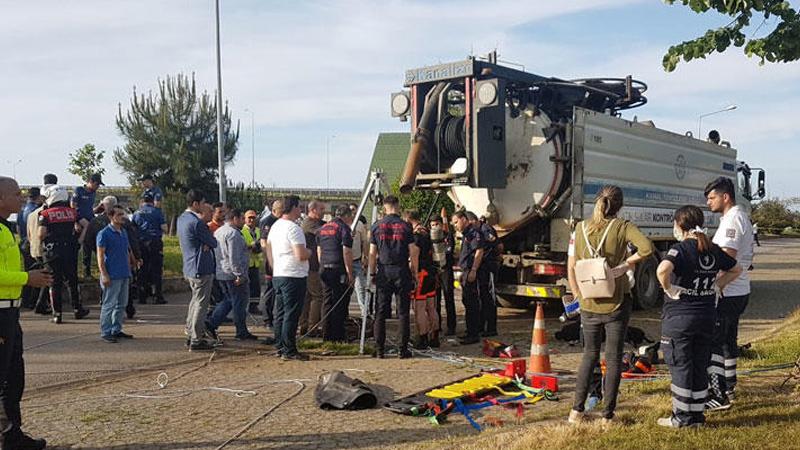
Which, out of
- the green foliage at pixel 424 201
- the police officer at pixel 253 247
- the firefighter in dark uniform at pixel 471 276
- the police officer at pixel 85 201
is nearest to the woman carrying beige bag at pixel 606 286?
the firefighter in dark uniform at pixel 471 276

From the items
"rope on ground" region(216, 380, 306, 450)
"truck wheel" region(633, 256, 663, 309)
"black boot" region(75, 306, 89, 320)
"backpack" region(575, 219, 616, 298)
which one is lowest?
"rope on ground" region(216, 380, 306, 450)

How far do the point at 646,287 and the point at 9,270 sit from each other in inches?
379

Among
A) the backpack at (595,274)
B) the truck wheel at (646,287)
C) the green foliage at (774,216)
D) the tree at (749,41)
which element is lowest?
the truck wheel at (646,287)

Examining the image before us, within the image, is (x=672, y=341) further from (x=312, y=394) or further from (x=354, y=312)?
(x=354, y=312)

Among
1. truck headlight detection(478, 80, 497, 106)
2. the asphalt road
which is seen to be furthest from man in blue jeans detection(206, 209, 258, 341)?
truck headlight detection(478, 80, 497, 106)

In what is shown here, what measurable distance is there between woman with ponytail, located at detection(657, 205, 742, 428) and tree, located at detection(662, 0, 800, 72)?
1776mm

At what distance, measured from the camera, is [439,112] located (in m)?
9.88

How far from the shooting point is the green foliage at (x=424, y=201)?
11281mm

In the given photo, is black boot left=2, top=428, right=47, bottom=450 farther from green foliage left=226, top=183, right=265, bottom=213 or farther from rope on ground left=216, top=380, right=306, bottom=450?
green foliage left=226, top=183, right=265, bottom=213

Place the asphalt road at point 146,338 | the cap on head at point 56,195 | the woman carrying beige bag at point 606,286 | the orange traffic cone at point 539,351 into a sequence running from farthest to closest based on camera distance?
the cap on head at point 56,195, the asphalt road at point 146,338, the orange traffic cone at point 539,351, the woman carrying beige bag at point 606,286

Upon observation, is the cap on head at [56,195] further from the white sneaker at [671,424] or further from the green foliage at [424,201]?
the white sneaker at [671,424]

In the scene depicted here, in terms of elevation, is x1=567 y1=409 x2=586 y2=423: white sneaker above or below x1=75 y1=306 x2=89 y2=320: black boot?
below

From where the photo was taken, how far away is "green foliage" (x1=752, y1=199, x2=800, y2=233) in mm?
45281

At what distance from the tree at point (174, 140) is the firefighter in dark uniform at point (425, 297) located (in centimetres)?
2178
